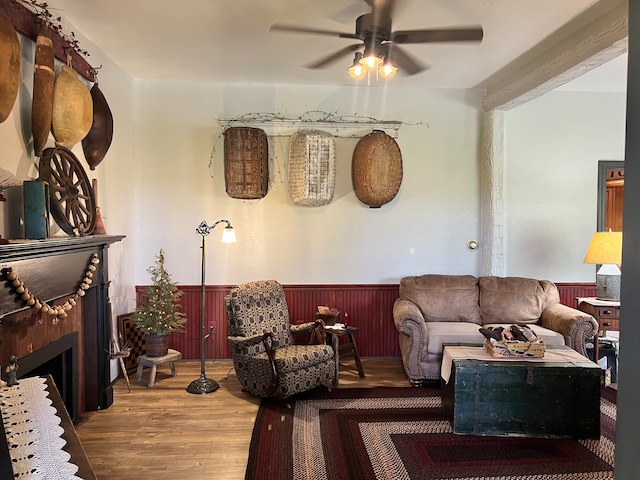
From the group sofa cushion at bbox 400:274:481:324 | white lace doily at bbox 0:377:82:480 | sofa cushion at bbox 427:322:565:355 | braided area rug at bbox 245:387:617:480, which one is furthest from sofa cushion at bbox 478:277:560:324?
white lace doily at bbox 0:377:82:480

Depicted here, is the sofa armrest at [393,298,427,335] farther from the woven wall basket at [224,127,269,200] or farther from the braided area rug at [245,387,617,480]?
the woven wall basket at [224,127,269,200]

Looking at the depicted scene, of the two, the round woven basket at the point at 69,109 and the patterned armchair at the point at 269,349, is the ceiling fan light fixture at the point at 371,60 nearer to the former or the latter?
the round woven basket at the point at 69,109

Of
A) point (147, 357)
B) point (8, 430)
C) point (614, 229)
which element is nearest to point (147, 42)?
point (147, 357)

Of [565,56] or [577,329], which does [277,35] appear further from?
[577,329]

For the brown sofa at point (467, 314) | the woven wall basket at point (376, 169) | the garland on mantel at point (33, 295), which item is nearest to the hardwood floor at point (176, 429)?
the brown sofa at point (467, 314)

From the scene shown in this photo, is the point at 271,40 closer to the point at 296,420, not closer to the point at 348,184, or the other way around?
the point at 348,184

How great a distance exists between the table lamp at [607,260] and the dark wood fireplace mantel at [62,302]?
430cm

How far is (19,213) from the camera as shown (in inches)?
104

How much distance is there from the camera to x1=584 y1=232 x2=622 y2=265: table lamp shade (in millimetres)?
4246

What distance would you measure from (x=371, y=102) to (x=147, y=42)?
90.2 inches

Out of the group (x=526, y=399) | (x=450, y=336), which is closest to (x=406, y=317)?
(x=450, y=336)

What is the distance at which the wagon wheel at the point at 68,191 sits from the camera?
9.31 feet

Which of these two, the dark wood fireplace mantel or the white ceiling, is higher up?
the white ceiling

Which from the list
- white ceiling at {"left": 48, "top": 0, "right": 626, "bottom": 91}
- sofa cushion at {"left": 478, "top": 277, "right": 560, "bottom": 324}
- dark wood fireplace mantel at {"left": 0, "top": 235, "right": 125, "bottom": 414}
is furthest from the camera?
sofa cushion at {"left": 478, "top": 277, "right": 560, "bottom": 324}
